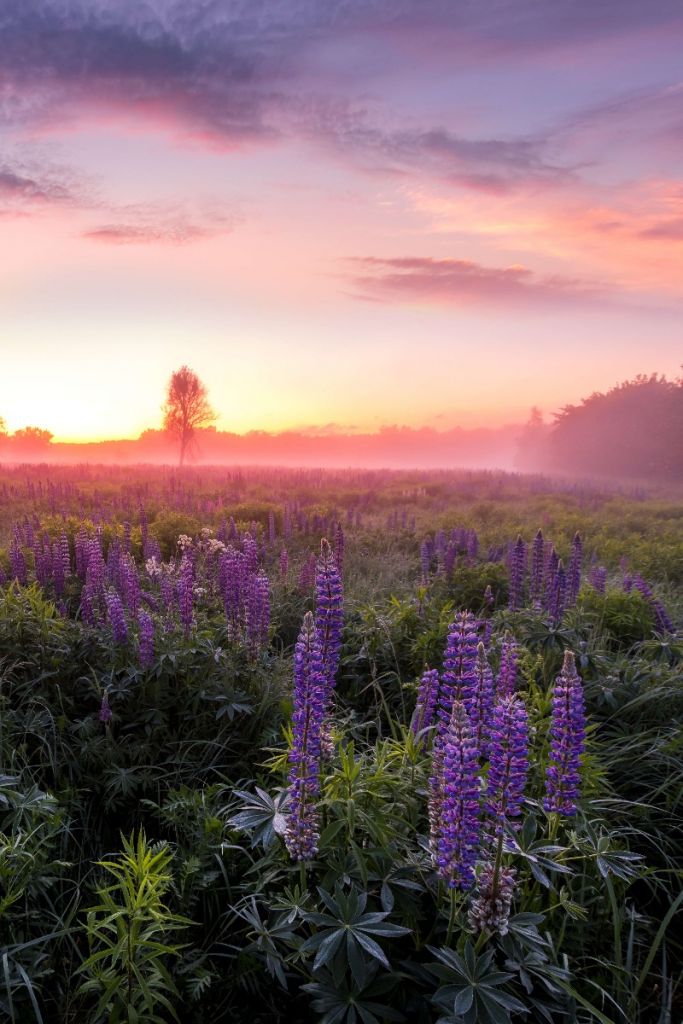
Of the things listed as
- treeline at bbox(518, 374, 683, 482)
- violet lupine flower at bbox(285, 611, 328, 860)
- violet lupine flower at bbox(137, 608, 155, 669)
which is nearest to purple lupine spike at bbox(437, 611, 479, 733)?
violet lupine flower at bbox(285, 611, 328, 860)

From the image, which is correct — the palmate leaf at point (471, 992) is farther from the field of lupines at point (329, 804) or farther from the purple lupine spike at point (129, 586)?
the purple lupine spike at point (129, 586)

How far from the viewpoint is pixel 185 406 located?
5141 cm

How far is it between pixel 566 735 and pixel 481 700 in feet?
1.25

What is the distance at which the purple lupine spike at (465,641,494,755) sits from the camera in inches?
89.7

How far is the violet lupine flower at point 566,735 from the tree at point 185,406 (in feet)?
165

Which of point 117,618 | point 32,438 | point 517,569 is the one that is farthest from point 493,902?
point 32,438

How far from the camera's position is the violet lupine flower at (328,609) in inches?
103

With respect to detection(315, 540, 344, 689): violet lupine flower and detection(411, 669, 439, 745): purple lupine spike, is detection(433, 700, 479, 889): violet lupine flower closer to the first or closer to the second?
detection(315, 540, 344, 689): violet lupine flower

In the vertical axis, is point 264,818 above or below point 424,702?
below

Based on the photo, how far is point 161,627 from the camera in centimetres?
508

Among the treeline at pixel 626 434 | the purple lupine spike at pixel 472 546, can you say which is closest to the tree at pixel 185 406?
the treeline at pixel 626 434

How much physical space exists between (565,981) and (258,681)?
287cm

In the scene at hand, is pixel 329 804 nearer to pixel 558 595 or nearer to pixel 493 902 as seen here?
pixel 493 902

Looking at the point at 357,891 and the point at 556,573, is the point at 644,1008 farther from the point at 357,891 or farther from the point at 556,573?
the point at 556,573
